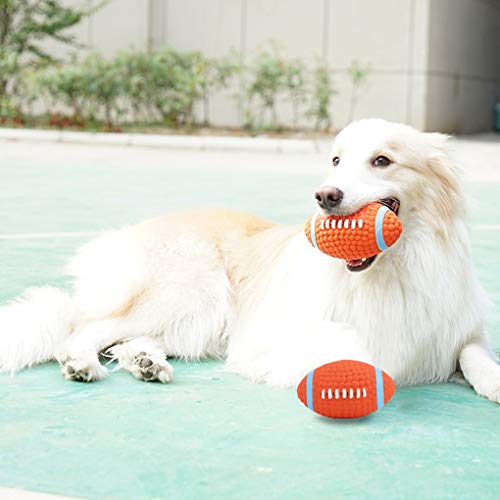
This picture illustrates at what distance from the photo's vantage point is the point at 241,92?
67.5 feet

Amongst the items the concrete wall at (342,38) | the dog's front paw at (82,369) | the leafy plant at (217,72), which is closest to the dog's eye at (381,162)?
the dog's front paw at (82,369)

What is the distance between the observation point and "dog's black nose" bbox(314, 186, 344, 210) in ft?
11.9

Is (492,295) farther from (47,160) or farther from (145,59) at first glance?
(145,59)

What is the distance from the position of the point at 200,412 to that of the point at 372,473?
850mm

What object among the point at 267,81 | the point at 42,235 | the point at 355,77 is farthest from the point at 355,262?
the point at 355,77

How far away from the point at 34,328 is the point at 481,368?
1964mm

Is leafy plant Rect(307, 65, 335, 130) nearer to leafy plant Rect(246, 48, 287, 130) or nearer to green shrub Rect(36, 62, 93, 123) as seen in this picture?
leafy plant Rect(246, 48, 287, 130)

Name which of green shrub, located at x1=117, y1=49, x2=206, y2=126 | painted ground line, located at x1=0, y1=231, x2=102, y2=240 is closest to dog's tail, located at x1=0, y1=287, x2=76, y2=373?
painted ground line, located at x1=0, y1=231, x2=102, y2=240

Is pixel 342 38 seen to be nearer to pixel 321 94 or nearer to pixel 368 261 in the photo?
pixel 321 94

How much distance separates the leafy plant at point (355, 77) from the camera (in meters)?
19.2

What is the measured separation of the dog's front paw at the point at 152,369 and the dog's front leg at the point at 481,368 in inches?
49.1

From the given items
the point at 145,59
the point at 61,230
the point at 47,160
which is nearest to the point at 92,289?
the point at 61,230

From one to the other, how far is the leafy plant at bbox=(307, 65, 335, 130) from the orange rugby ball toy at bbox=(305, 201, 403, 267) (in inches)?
607

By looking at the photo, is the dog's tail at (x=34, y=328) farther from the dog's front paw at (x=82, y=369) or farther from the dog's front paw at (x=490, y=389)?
the dog's front paw at (x=490, y=389)
